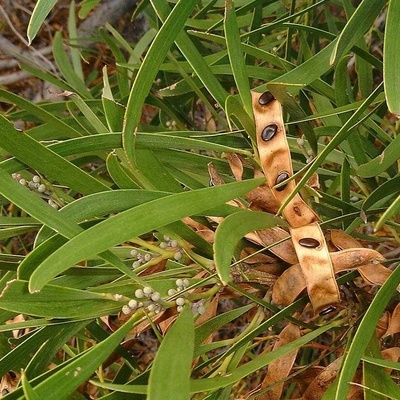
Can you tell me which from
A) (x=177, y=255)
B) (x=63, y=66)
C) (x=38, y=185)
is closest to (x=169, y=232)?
(x=177, y=255)

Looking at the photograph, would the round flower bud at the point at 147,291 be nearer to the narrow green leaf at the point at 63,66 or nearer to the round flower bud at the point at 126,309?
the round flower bud at the point at 126,309

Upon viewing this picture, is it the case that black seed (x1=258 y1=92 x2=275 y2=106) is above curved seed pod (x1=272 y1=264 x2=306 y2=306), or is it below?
above

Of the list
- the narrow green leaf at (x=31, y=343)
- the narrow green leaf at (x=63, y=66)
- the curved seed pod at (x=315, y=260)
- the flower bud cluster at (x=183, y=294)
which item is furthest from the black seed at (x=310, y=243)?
the narrow green leaf at (x=63, y=66)

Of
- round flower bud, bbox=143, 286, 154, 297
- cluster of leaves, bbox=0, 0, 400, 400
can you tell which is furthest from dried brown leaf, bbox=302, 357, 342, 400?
round flower bud, bbox=143, 286, 154, 297

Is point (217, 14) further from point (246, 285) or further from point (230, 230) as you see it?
point (230, 230)

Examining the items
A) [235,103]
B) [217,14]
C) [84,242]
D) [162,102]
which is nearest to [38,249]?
A: [84,242]

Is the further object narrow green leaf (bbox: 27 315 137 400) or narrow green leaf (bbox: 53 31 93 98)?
narrow green leaf (bbox: 53 31 93 98)

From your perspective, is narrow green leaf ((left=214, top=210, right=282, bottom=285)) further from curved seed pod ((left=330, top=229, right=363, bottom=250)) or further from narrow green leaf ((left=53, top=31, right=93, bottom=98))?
narrow green leaf ((left=53, top=31, right=93, bottom=98))
